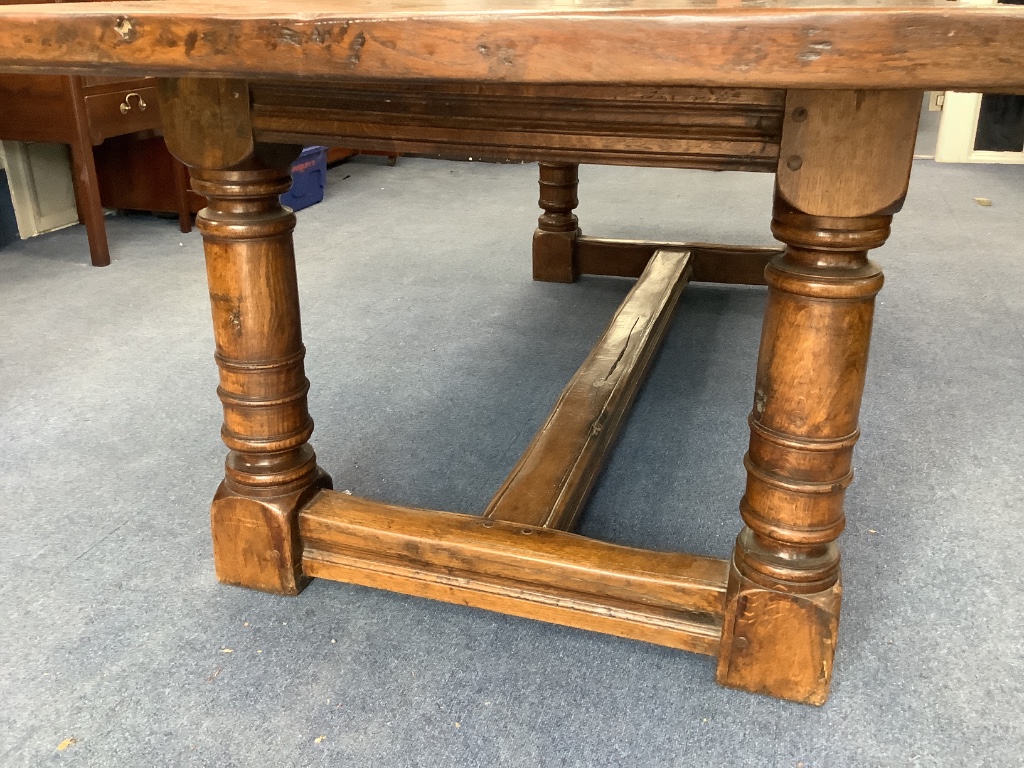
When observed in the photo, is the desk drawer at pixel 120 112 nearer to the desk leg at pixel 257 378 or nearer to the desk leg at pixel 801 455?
the desk leg at pixel 257 378

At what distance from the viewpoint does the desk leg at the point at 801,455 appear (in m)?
0.87

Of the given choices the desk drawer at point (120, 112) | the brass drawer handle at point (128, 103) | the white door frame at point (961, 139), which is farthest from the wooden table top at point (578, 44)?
the white door frame at point (961, 139)

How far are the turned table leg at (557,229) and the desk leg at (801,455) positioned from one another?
1657mm

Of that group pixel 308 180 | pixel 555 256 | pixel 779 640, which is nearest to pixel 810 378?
pixel 779 640

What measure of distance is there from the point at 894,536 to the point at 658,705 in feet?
1.78

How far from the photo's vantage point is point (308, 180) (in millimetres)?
3545

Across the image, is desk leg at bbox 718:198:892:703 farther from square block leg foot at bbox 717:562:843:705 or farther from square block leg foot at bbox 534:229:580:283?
square block leg foot at bbox 534:229:580:283

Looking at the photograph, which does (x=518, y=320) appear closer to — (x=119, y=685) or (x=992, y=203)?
(x=119, y=685)

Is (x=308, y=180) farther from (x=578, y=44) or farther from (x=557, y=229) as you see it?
(x=578, y=44)

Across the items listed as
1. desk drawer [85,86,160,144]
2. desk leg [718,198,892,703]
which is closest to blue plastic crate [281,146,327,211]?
desk drawer [85,86,160,144]

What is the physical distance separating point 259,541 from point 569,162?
2.08ft

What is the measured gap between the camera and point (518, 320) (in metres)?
2.30

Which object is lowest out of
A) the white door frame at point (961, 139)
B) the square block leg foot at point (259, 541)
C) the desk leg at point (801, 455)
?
the white door frame at point (961, 139)

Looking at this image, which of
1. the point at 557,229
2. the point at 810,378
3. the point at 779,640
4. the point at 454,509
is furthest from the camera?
the point at 557,229
